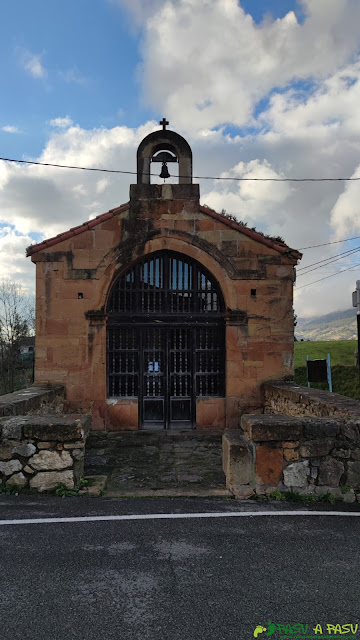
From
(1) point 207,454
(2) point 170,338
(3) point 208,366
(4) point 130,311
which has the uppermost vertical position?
(4) point 130,311

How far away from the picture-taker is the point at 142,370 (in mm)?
10461

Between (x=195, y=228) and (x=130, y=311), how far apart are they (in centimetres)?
261

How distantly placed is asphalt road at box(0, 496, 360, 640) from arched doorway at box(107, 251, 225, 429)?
18.8 feet

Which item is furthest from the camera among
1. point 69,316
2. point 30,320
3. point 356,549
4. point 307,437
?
point 30,320

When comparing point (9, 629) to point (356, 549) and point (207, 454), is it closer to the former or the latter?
point (356, 549)

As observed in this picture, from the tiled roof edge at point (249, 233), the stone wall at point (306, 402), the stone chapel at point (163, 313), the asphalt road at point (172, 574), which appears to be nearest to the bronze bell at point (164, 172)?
the stone chapel at point (163, 313)

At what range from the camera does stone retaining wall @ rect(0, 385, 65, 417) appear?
6.81 m

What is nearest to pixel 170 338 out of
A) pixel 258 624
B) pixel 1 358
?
pixel 258 624

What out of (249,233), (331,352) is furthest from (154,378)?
(331,352)

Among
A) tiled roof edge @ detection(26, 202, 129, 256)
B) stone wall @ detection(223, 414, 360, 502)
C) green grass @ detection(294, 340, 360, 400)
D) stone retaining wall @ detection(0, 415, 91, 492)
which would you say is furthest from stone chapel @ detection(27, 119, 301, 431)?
green grass @ detection(294, 340, 360, 400)

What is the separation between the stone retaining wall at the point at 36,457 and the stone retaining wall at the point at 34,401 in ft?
4.43

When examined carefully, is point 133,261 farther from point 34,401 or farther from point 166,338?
point 34,401

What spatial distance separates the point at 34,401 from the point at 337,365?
15633 mm

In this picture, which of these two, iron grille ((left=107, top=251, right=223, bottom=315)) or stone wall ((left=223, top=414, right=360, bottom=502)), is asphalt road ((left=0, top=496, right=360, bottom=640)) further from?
iron grille ((left=107, top=251, right=223, bottom=315))
